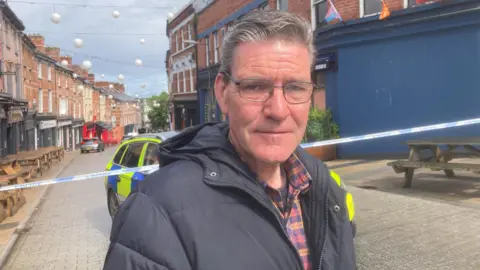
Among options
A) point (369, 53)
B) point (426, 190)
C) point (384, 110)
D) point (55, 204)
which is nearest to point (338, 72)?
point (369, 53)

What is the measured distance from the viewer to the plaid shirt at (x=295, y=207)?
162cm

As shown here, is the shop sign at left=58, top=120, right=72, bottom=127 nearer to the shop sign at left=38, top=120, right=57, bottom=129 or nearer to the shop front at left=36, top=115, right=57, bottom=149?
the shop front at left=36, top=115, right=57, bottom=149

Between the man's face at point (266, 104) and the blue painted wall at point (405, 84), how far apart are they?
34.6 ft

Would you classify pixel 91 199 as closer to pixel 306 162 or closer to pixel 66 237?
pixel 66 237

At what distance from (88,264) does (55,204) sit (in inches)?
236

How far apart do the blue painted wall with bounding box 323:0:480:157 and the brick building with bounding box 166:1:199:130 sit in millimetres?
17671

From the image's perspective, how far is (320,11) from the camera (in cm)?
1431

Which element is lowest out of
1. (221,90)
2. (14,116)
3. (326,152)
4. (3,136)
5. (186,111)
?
(326,152)

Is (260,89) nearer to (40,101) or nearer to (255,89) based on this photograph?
(255,89)

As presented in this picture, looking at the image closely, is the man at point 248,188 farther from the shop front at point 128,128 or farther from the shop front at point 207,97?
the shop front at point 128,128

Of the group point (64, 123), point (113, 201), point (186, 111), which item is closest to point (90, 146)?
point (64, 123)

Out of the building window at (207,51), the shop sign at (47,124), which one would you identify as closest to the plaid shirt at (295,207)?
the building window at (207,51)

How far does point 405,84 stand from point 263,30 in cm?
1135

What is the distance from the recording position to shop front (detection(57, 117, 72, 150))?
139 feet
